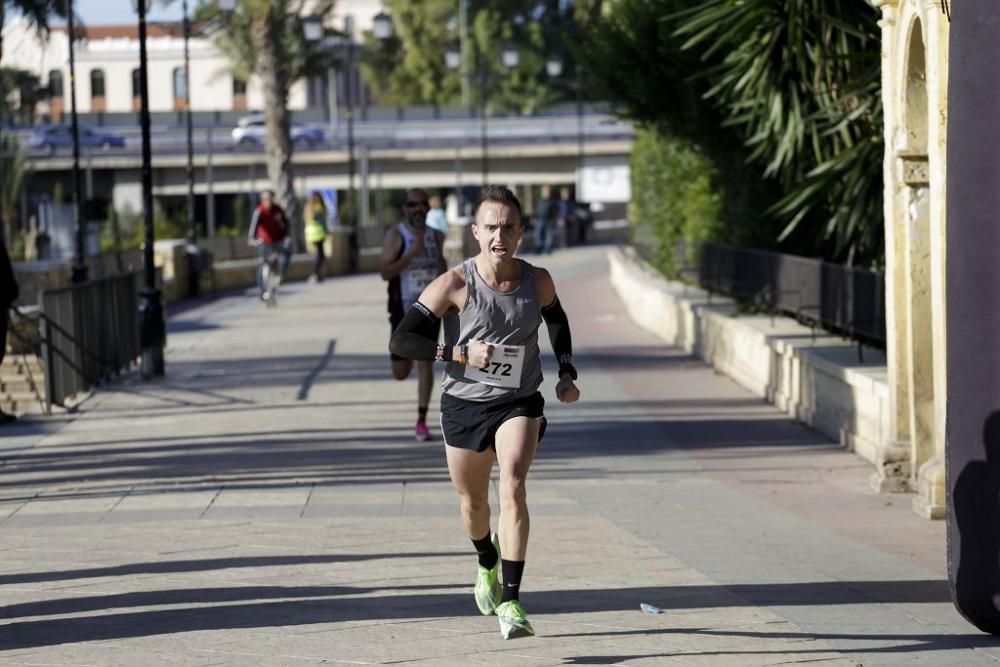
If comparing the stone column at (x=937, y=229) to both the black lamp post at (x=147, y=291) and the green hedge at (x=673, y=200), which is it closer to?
the black lamp post at (x=147, y=291)

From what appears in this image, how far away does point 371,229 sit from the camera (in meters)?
48.0

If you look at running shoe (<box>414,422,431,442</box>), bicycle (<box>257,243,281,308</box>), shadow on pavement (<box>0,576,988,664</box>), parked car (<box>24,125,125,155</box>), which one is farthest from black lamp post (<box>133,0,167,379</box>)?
parked car (<box>24,125,125,155</box>)

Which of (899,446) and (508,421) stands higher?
(508,421)

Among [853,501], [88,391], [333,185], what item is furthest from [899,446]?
[333,185]

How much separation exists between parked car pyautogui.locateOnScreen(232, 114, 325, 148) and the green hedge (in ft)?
153

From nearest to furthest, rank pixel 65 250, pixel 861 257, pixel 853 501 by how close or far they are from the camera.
→ 1. pixel 853 501
2. pixel 861 257
3. pixel 65 250

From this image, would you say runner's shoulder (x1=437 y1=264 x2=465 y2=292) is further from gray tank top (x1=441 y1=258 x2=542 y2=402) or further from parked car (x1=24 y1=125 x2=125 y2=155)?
parked car (x1=24 y1=125 x2=125 y2=155)

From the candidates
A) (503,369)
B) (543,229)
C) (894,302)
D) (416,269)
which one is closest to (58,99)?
(543,229)

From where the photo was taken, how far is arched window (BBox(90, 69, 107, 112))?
108m

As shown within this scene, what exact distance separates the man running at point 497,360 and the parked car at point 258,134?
68.7 metres

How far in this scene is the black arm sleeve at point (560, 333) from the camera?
7309 millimetres

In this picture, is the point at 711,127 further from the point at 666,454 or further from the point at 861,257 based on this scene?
the point at 666,454

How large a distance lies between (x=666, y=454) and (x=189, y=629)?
6.05 metres

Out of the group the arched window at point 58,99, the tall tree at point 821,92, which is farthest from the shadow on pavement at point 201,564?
the arched window at point 58,99
